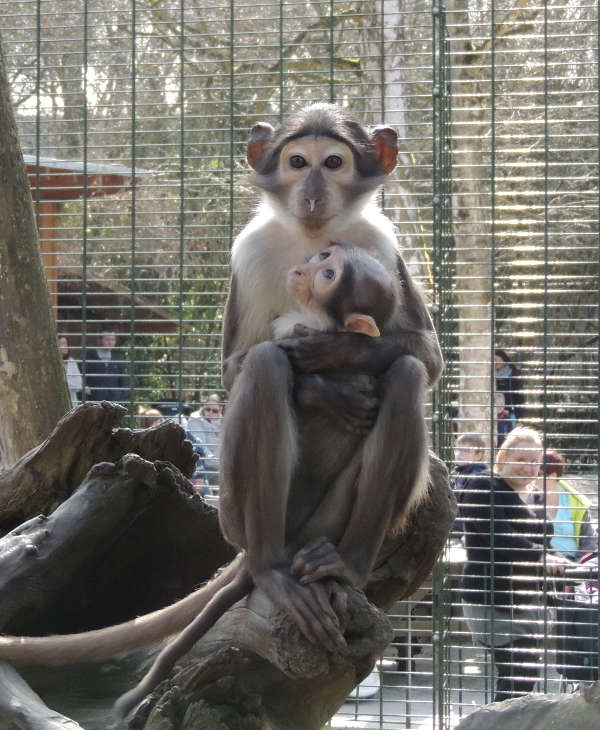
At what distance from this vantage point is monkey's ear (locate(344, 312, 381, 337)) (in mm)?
3992

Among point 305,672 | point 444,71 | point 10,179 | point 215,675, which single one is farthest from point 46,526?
point 444,71

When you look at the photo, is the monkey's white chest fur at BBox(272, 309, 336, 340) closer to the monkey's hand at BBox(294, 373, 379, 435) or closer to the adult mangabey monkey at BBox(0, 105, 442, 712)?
the adult mangabey monkey at BBox(0, 105, 442, 712)

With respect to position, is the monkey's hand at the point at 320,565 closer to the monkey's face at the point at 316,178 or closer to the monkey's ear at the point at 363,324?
the monkey's ear at the point at 363,324

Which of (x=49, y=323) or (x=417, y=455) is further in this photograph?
(x=49, y=323)

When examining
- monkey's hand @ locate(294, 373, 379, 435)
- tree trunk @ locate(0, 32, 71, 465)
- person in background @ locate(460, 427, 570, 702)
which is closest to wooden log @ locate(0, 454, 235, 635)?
monkey's hand @ locate(294, 373, 379, 435)

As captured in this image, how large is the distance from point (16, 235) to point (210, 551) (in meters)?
1.98

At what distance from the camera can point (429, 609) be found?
327 inches

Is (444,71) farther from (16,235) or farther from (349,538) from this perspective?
(349,538)

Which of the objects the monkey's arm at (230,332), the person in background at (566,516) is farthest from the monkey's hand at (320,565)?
the person in background at (566,516)

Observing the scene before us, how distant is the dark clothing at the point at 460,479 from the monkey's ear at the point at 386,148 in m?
2.83

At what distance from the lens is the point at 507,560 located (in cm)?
782

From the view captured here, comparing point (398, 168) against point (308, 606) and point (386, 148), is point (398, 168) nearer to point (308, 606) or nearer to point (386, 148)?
point (386, 148)

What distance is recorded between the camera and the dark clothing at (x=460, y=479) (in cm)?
756

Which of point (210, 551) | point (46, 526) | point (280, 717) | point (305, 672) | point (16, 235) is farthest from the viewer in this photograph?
point (16, 235)
